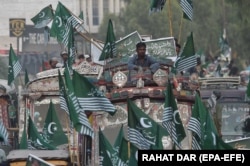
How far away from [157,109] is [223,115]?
5.14 m

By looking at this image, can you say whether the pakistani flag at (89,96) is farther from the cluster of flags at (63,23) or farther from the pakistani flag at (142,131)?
the cluster of flags at (63,23)

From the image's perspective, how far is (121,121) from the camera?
2394cm

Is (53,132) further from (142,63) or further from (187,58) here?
(187,58)

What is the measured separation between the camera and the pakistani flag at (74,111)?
856 inches

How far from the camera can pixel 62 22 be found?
1251 inches

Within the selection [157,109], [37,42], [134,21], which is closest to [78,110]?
[157,109]

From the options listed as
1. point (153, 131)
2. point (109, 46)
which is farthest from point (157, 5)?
point (153, 131)

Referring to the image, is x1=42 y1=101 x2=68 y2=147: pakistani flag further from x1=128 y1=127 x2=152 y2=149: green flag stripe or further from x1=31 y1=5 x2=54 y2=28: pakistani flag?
x1=31 y1=5 x2=54 y2=28: pakistani flag

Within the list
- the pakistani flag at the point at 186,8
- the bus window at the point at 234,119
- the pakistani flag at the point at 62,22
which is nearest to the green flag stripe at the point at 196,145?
the bus window at the point at 234,119

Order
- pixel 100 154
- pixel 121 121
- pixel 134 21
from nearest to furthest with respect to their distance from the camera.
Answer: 1. pixel 100 154
2. pixel 121 121
3. pixel 134 21

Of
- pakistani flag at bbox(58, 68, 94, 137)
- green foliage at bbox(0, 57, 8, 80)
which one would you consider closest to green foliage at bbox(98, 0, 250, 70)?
green foliage at bbox(0, 57, 8, 80)

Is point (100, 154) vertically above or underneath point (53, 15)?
underneath

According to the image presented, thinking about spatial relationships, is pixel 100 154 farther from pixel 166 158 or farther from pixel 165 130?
pixel 166 158

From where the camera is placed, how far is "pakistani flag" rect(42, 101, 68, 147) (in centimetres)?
2495
